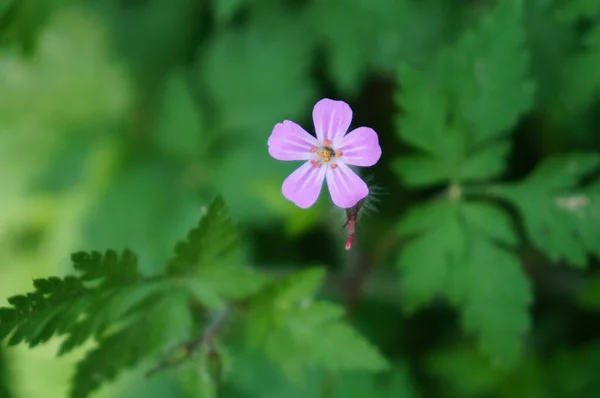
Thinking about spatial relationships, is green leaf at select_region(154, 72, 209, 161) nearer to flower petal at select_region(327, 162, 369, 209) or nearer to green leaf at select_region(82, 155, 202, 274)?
green leaf at select_region(82, 155, 202, 274)

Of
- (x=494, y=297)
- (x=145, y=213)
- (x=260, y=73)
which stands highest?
(x=260, y=73)

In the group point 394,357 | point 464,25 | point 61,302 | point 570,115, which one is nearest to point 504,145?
point 570,115

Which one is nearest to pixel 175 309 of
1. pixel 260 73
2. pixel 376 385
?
pixel 376 385

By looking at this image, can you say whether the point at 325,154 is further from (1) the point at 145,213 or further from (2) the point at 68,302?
(1) the point at 145,213

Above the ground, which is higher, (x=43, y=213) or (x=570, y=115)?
(x=570, y=115)

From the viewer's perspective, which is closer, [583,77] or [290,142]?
[290,142]

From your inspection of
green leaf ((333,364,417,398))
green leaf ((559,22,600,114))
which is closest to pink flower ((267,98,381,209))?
green leaf ((333,364,417,398))

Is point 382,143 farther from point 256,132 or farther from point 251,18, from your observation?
point 251,18
